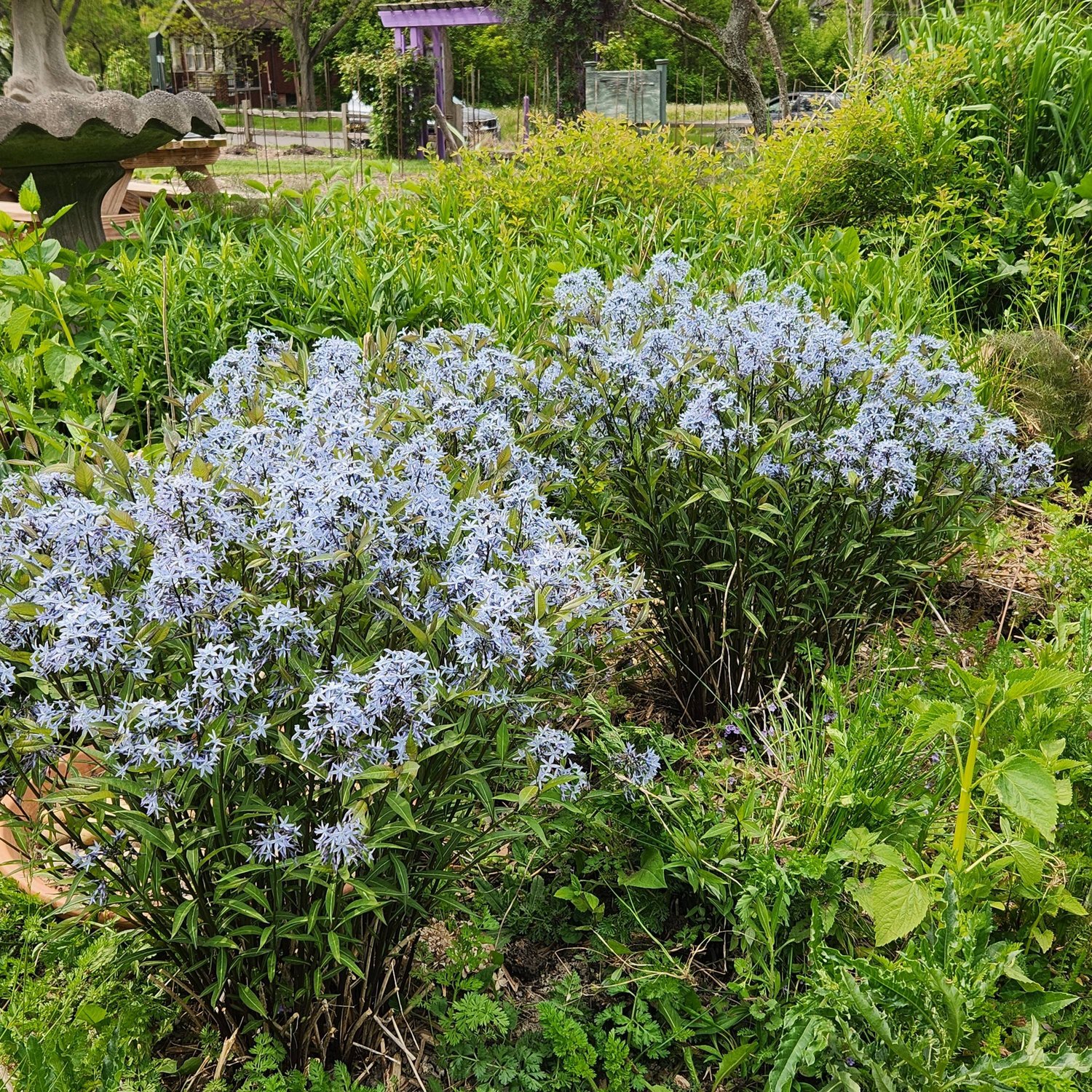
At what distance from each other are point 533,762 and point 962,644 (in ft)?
5.56

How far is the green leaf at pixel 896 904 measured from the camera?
5.42ft

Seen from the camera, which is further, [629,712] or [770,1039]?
[629,712]

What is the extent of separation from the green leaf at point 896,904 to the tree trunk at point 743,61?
11.8 metres

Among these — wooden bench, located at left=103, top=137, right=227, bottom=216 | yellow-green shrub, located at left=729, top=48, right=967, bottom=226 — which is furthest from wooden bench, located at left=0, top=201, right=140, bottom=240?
yellow-green shrub, located at left=729, top=48, right=967, bottom=226

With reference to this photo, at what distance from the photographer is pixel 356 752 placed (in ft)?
4.46

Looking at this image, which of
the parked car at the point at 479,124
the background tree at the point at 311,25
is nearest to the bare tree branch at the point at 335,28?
the background tree at the point at 311,25

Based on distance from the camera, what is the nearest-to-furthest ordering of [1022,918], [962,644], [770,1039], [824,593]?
[770,1039]
[1022,918]
[824,593]
[962,644]

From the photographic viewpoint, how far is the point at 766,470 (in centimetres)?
227

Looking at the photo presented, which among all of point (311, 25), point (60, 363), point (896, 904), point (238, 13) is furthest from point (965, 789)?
point (238, 13)

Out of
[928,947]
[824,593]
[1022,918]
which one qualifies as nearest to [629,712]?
[824,593]

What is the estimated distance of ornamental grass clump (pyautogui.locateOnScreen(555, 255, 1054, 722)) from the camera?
7.48 ft

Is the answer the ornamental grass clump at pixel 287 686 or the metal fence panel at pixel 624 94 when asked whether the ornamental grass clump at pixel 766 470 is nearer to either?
the ornamental grass clump at pixel 287 686

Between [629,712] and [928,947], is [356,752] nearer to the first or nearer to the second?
[928,947]

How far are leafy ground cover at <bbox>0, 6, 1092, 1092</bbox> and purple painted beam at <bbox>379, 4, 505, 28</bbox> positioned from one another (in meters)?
22.9
